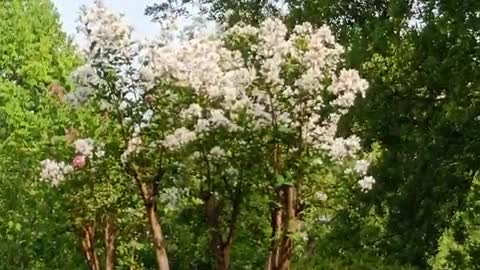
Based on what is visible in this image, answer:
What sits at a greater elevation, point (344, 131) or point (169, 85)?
point (344, 131)

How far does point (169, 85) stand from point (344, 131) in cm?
461

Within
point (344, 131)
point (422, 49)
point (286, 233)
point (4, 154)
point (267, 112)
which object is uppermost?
point (4, 154)

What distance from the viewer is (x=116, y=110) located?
1003cm

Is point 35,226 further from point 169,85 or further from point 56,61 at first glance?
point 169,85

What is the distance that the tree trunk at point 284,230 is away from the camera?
9.46m

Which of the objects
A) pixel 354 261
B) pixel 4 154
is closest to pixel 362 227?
pixel 354 261

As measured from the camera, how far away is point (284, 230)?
9.49 meters

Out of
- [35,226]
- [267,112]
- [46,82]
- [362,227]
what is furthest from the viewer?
[46,82]

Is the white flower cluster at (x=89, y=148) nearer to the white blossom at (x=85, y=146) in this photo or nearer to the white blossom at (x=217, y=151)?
the white blossom at (x=85, y=146)

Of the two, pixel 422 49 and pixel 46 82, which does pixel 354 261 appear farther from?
pixel 46 82

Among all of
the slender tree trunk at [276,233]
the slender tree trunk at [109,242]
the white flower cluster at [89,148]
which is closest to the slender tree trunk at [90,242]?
the slender tree trunk at [109,242]

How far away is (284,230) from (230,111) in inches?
50.0

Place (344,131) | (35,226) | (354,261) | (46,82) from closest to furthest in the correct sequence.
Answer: (344,131)
(354,261)
(35,226)
(46,82)

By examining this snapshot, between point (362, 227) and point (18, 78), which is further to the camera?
point (18, 78)
